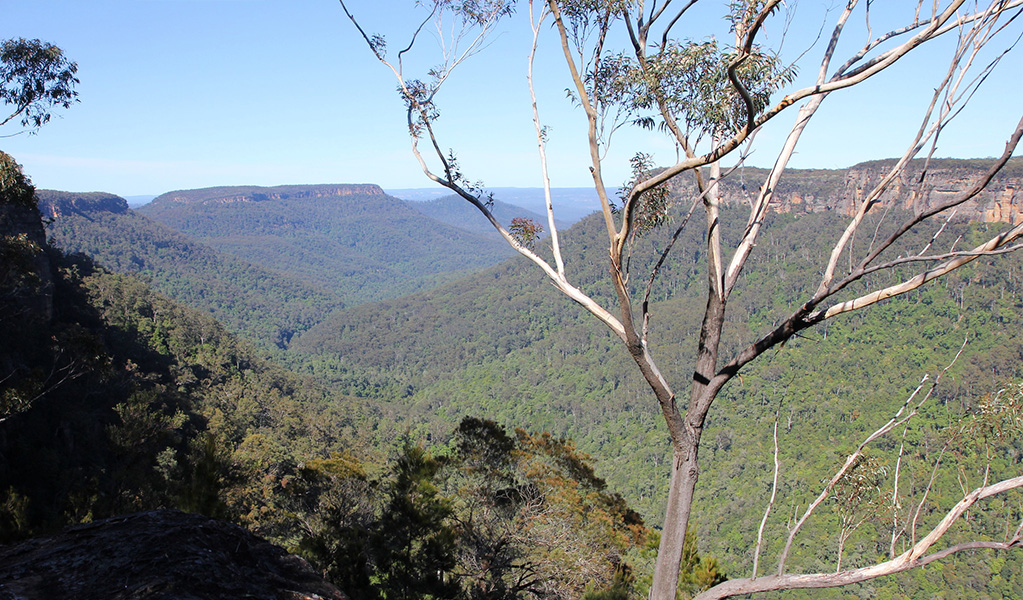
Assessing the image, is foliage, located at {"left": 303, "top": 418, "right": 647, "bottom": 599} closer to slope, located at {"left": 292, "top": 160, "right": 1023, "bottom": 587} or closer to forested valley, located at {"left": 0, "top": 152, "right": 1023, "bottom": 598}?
forested valley, located at {"left": 0, "top": 152, "right": 1023, "bottom": 598}

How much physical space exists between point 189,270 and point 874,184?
109 m

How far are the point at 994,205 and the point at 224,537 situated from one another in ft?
205

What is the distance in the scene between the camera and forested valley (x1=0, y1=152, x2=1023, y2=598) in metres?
7.48

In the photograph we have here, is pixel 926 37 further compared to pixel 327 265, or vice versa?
pixel 327 265

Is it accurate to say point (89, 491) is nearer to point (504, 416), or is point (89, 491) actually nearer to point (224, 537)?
point (224, 537)

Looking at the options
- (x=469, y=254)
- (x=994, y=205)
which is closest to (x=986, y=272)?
(x=994, y=205)

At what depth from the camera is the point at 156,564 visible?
317 centimetres

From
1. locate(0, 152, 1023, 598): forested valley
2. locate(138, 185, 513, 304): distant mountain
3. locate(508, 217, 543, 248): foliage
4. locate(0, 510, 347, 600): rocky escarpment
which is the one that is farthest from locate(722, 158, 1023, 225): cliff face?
locate(138, 185, 513, 304): distant mountain

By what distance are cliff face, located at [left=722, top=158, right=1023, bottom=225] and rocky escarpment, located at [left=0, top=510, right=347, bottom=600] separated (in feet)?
89.2

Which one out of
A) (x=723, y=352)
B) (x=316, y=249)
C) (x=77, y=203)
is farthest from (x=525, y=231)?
(x=316, y=249)

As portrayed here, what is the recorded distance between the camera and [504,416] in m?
49.6

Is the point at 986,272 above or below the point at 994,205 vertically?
below

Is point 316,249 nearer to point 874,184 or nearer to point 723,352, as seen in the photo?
point 723,352

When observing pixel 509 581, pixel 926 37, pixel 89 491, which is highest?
pixel 926 37
